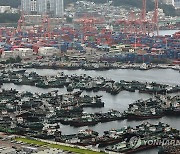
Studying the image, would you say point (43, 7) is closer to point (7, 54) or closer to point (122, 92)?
point (7, 54)

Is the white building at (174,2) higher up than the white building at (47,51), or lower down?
higher up

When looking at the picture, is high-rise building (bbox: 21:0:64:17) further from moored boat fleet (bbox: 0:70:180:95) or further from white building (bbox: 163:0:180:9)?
moored boat fleet (bbox: 0:70:180:95)

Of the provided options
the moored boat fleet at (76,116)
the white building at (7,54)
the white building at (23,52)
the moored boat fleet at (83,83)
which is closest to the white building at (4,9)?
the white building at (23,52)

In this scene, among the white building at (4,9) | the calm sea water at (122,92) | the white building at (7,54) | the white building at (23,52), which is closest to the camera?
the calm sea water at (122,92)

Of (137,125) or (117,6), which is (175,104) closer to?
(137,125)

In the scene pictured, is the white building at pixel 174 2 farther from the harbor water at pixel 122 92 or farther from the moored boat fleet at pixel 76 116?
the moored boat fleet at pixel 76 116

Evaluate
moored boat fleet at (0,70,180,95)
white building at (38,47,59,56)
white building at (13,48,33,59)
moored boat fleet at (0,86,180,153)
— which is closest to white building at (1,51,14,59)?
white building at (13,48,33,59)

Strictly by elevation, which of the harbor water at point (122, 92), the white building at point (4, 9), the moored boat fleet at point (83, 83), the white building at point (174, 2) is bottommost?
the harbor water at point (122, 92)

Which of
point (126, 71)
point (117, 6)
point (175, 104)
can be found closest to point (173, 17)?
point (117, 6)
